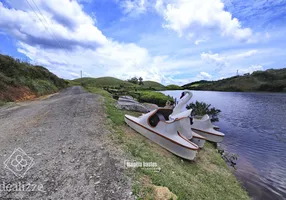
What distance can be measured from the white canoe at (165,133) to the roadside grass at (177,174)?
0.24 meters

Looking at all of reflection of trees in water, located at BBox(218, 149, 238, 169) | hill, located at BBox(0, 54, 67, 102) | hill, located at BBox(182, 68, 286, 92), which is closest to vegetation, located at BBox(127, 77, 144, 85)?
hill, located at BBox(182, 68, 286, 92)

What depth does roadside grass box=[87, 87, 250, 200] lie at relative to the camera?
4.14 metres

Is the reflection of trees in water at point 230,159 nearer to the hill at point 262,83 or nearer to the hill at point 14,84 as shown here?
the hill at point 14,84

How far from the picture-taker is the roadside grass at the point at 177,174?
4.14 m

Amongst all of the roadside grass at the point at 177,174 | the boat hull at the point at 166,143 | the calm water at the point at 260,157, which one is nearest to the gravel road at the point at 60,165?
the roadside grass at the point at 177,174

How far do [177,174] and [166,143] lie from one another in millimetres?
1903

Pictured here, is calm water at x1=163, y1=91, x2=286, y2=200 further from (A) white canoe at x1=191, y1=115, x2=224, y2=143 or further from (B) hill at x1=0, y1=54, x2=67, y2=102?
(B) hill at x1=0, y1=54, x2=67, y2=102

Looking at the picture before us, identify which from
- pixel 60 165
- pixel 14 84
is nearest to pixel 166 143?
pixel 60 165

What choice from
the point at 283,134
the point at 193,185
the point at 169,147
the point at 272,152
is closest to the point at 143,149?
the point at 169,147

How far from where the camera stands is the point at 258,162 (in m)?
9.16

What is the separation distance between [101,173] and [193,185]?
2.58 m

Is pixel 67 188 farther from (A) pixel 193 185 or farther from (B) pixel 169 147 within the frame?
(B) pixel 169 147

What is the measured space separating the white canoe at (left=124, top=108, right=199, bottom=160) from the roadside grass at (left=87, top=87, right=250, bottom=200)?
0.80ft

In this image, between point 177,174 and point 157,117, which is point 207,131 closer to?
point 157,117
